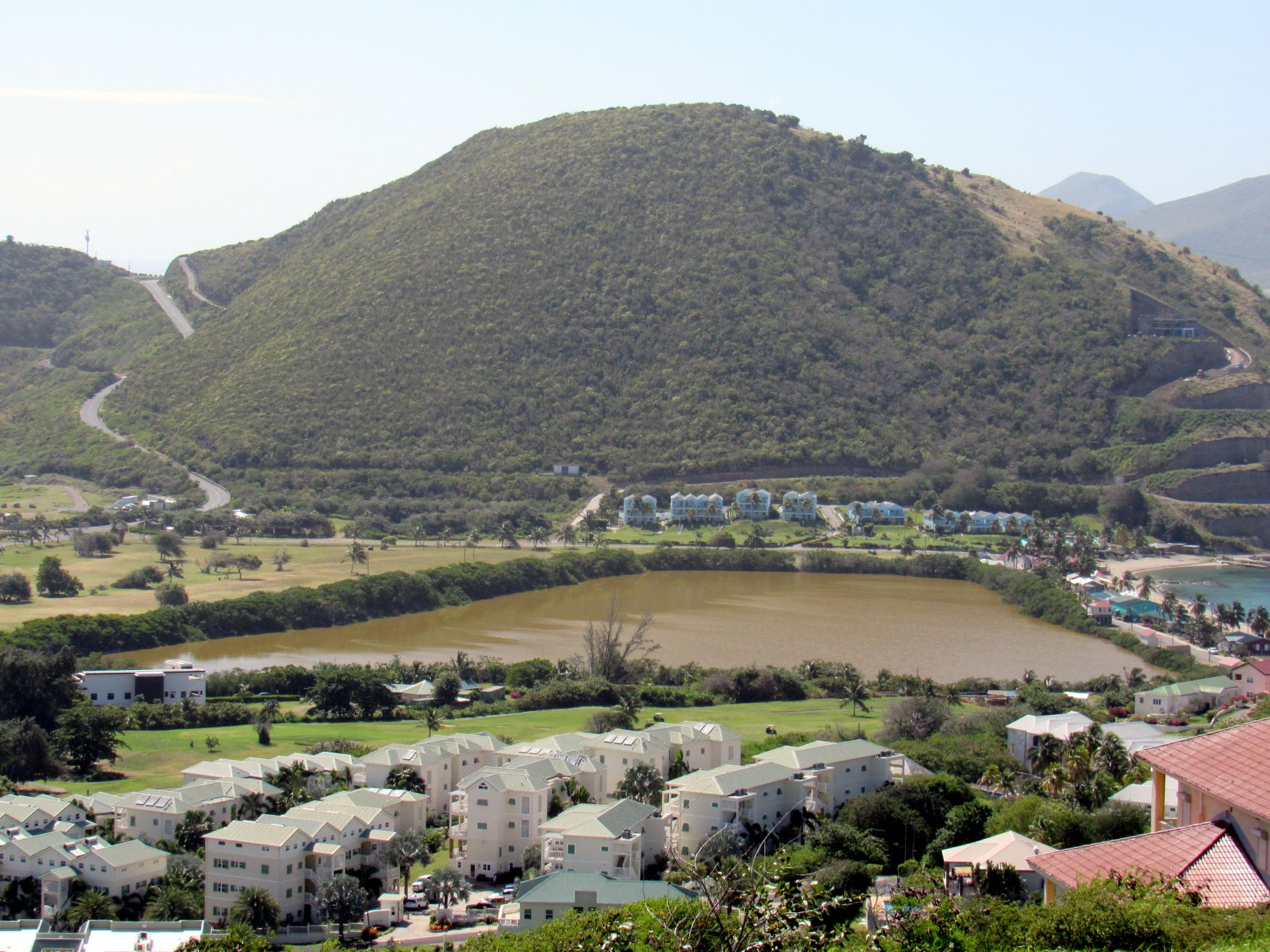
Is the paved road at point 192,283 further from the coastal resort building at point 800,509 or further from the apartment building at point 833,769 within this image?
the apartment building at point 833,769

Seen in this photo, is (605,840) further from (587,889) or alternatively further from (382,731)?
(382,731)

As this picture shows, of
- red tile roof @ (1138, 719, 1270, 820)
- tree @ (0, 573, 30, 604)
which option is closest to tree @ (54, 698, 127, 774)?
tree @ (0, 573, 30, 604)

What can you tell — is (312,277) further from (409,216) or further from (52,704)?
(52,704)

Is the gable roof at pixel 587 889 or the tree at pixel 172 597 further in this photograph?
the tree at pixel 172 597

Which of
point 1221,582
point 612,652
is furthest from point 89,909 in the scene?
point 1221,582

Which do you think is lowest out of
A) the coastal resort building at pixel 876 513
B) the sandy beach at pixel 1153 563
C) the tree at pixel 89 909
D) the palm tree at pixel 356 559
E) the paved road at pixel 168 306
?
the tree at pixel 89 909

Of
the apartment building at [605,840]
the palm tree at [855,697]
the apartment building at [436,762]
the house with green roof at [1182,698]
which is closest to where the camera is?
the apartment building at [605,840]

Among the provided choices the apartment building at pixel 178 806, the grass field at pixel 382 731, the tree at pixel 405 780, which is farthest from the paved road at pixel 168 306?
the apartment building at pixel 178 806
